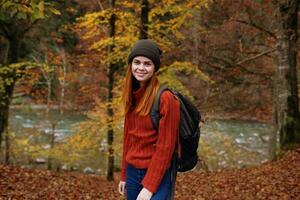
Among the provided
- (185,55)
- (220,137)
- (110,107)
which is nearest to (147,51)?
(110,107)

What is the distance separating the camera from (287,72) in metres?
11.4

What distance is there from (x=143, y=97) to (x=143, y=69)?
8.9 inches

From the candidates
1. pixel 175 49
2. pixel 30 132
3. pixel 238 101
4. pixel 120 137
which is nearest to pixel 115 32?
pixel 175 49

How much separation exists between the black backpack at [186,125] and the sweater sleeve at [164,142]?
87 mm

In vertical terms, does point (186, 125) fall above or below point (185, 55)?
below

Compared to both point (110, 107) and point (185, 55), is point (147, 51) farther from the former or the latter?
point (185, 55)

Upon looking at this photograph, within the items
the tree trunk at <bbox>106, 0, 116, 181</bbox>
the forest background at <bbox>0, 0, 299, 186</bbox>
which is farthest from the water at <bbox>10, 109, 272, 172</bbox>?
the tree trunk at <bbox>106, 0, 116, 181</bbox>

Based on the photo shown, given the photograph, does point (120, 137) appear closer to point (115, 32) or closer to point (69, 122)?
point (115, 32)

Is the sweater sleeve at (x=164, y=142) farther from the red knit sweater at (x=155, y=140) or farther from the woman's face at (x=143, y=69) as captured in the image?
the woman's face at (x=143, y=69)

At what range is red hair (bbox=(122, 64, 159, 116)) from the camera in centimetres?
355

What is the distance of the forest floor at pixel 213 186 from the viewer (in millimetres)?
8562

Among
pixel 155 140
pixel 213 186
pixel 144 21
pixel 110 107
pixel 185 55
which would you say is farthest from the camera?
pixel 185 55

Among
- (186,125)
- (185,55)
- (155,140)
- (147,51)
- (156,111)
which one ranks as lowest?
(155,140)

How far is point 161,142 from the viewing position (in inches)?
136
